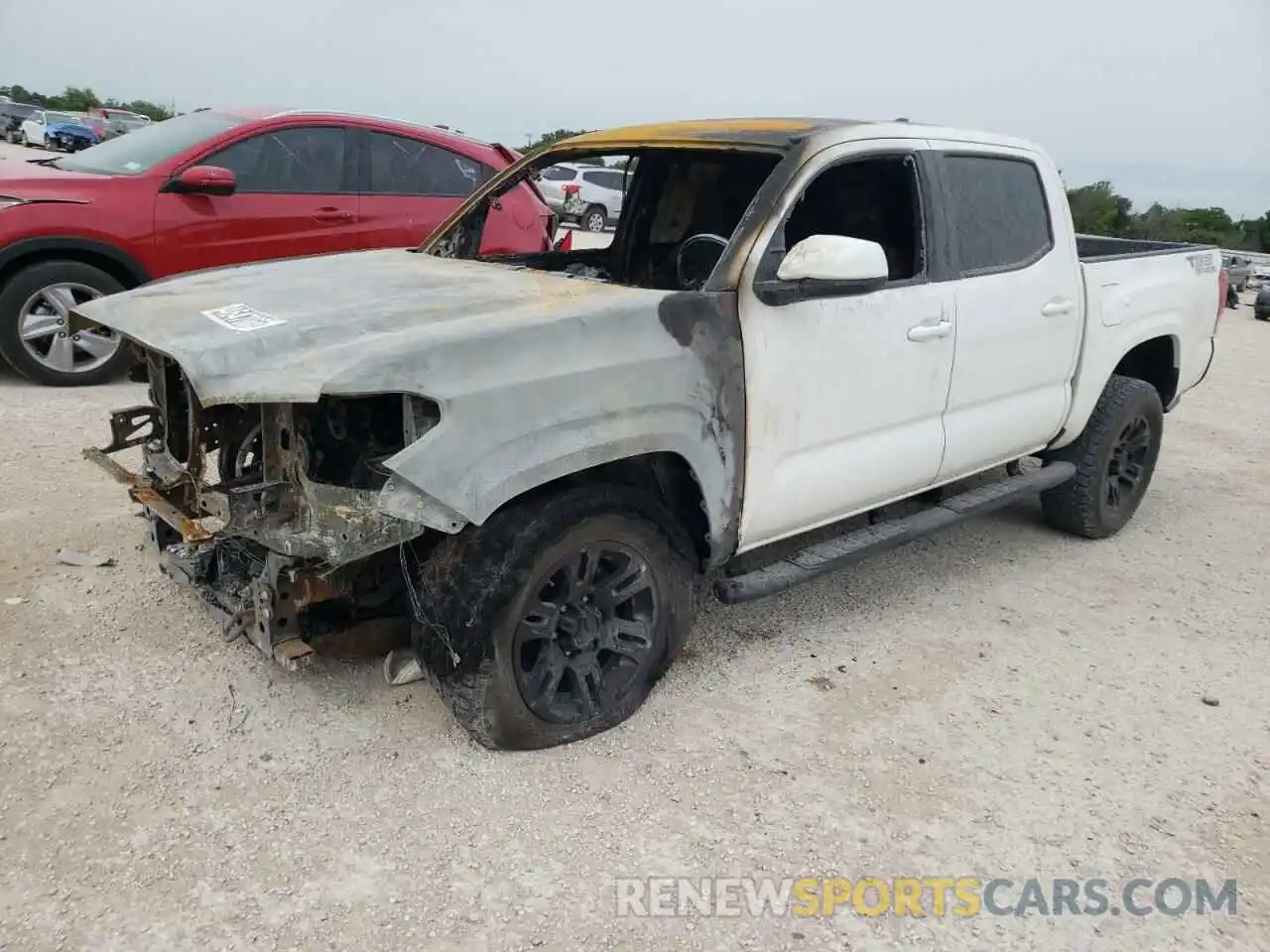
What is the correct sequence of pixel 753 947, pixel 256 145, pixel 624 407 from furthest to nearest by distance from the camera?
pixel 256 145 → pixel 624 407 → pixel 753 947

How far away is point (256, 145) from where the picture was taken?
6.88 meters

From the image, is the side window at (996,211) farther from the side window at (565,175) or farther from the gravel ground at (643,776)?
the side window at (565,175)

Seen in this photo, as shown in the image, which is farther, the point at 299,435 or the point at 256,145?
the point at 256,145

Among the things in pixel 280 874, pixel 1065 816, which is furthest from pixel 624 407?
pixel 1065 816

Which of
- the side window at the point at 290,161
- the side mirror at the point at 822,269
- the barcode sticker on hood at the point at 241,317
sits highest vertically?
the side window at the point at 290,161

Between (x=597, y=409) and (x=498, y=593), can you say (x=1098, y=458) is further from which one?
(x=498, y=593)

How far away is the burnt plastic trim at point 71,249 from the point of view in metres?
6.18

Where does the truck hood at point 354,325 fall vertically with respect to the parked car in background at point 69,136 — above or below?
below

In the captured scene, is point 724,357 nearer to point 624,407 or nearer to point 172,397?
point 624,407

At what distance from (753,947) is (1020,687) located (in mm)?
1744

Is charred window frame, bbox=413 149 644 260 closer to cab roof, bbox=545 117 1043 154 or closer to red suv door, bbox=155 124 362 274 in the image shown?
cab roof, bbox=545 117 1043 154

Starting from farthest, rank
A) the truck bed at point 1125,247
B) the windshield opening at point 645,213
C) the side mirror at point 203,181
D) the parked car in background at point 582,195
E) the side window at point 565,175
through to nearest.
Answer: the side window at point 565,175 → the parked car in background at point 582,195 → the side mirror at point 203,181 → the truck bed at point 1125,247 → the windshield opening at point 645,213

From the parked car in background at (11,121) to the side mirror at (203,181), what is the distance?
40.1 meters

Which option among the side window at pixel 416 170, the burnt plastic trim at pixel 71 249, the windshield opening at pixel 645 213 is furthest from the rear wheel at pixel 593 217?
the windshield opening at pixel 645 213
